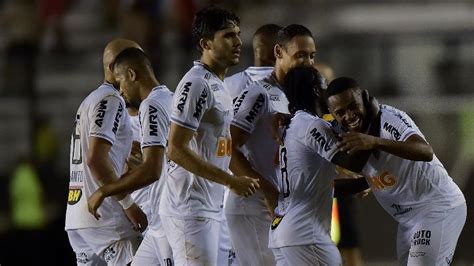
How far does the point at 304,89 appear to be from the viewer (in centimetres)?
744

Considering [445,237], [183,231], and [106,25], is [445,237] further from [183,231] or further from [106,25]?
[106,25]

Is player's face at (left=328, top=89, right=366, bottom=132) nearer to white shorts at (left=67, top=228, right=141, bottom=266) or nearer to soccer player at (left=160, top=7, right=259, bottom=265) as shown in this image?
soccer player at (left=160, top=7, right=259, bottom=265)

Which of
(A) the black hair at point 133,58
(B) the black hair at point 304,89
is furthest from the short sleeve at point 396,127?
(A) the black hair at point 133,58

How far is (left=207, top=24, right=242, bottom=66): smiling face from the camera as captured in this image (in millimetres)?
7625

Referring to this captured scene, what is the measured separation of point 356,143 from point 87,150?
6.48 feet

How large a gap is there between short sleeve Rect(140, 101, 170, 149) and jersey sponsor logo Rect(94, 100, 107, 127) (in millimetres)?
270

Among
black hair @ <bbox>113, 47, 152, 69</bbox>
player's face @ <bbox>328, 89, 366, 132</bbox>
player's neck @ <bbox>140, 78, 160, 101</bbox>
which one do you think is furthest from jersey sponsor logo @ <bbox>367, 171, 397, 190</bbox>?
black hair @ <bbox>113, 47, 152, 69</bbox>

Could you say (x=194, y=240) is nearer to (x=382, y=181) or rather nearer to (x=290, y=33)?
(x=382, y=181)

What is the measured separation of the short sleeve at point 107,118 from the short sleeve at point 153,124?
0.23m

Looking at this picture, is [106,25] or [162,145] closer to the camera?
[162,145]

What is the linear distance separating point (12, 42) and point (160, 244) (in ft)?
25.7

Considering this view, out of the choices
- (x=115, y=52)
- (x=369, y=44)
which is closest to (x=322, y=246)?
(x=115, y=52)

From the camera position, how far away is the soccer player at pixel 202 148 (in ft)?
23.8

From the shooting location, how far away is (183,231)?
7.43m
